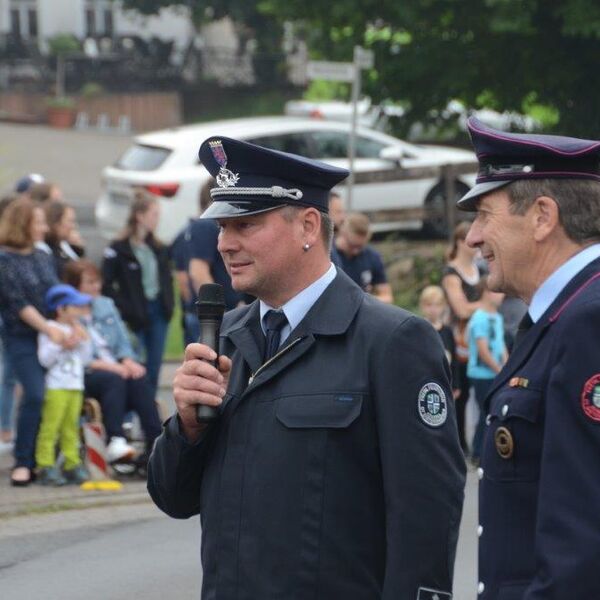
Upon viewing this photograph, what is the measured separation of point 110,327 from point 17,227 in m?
1.02

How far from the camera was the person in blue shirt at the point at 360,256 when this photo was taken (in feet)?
36.4

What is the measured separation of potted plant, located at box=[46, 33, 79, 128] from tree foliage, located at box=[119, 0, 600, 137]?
21.0 metres

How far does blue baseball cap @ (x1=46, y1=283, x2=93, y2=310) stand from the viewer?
9.44 meters

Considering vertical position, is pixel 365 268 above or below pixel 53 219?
below

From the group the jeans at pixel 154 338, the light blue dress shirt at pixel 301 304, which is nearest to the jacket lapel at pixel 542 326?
the light blue dress shirt at pixel 301 304

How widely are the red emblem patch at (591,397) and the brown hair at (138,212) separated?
8.32m

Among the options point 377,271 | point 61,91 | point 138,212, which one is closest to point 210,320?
point 138,212

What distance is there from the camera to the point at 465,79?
55.5 feet

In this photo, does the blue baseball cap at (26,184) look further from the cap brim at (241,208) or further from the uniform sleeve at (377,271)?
the cap brim at (241,208)

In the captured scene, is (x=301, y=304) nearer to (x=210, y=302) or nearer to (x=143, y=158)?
(x=210, y=302)

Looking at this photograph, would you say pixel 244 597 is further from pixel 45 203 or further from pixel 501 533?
pixel 45 203

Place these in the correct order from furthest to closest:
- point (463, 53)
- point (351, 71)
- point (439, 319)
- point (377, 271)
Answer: point (463, 53) < point (351, 71) < point (377, 271) < point (439, 319)

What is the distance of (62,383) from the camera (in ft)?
31.1

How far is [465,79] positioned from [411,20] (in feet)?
3.23
